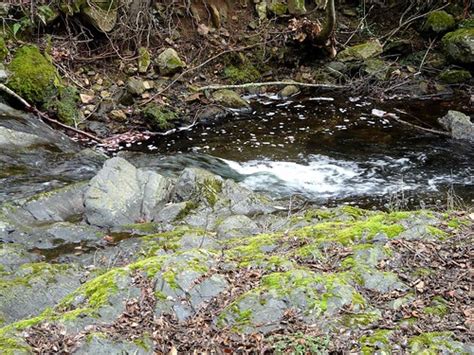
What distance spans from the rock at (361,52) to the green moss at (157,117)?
5828 millimetres

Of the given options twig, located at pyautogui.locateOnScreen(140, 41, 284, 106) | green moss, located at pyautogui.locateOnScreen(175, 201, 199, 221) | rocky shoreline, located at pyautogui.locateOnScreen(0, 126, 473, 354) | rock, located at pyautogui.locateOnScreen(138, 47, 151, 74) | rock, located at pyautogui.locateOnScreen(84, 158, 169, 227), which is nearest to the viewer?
rocky shoreline, located at pyautogui.locateOnScreen(0, 126, 473, 354)

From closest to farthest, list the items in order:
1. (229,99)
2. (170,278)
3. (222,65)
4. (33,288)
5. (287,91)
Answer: (170,278) → (33,288) → (229,99) → (287,91) → (222,65)

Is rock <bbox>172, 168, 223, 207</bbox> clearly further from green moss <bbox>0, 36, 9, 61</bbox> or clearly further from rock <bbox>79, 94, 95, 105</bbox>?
green moss <bbox>0, 36, 9, 61</bbox>

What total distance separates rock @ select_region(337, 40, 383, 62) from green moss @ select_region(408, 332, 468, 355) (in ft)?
39.5


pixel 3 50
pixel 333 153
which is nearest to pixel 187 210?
pixel 333 153

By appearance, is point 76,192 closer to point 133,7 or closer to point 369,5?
point 133,7

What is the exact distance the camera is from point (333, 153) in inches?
380

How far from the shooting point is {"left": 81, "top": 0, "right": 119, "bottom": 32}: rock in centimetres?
1138

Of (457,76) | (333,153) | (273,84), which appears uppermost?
(273,84)

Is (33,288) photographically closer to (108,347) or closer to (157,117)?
(108,347)

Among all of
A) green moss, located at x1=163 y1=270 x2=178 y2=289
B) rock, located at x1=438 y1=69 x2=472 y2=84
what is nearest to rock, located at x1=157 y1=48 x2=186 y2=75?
rock, located at x1=438 y1=69 x2=472 y2=84

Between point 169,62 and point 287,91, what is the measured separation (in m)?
3.18

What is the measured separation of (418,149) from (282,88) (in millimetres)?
4440

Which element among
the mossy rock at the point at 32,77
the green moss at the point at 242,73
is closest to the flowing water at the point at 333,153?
the green moss at the point at 242,73
